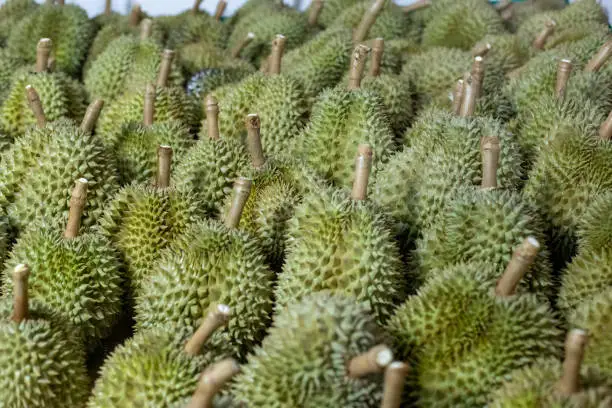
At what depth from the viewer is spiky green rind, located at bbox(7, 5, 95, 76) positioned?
2.96 meters

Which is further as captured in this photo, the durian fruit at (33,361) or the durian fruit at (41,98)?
the durian fruit at (41,98)

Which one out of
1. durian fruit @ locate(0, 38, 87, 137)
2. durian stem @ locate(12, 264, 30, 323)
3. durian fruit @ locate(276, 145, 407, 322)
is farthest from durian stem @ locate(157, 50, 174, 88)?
durian stem @ locate(12, 264, 30, 323)

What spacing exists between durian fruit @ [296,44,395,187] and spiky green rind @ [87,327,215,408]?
0.78m

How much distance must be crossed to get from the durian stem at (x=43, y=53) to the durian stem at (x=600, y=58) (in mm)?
1793

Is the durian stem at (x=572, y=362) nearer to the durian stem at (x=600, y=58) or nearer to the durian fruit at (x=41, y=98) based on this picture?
the durian stem at (x=600, y=58)

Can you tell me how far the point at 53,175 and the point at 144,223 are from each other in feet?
1.07

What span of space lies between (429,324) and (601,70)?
1.37 metres

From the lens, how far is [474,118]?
1855 millimetres

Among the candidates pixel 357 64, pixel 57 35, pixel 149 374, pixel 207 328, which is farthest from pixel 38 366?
pixel 57 35

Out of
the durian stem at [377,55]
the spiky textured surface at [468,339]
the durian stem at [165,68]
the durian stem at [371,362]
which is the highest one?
the durian stem at [165,68]

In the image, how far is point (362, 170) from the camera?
62.6 inches

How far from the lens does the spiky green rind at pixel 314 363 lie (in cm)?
124

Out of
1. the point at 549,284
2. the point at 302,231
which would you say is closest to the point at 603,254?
the point at 549,284

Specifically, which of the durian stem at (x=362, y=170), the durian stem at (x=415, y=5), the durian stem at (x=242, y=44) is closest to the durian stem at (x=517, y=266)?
the durian stem at (x=362, y=170)
